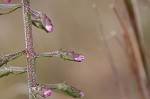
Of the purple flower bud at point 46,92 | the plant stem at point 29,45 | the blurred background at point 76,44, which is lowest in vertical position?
the blurred background at point 76,44

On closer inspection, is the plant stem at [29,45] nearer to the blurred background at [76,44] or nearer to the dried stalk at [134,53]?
the dried stalk at [134,53]

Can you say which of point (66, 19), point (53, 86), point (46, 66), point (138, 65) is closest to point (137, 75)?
point (138, 65)

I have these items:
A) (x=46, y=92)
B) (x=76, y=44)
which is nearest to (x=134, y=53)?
(x=46, y=92)

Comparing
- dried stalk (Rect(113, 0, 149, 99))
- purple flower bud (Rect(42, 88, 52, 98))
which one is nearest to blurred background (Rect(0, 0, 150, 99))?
dried stalk (Rect(113, 0, 149, 99))

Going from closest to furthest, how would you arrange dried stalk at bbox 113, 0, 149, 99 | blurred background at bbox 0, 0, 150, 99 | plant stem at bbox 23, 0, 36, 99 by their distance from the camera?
plant stem at bbox 23, 0, 36, 99, dried stalk at bbox 113, 0, 149, 99, blurred background at bbox 0, 0, 150, 99

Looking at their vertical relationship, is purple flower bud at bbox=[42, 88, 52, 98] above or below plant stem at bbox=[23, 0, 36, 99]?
below

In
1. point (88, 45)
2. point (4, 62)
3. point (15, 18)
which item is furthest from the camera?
point (15, 18)

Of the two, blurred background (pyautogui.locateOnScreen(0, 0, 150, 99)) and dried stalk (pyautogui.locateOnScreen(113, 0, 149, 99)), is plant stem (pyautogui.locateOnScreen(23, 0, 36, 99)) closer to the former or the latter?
dried stalk (pyautogui.locateOnScreen(113, 0, 149, 99))

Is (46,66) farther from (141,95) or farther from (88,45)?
(141,95)

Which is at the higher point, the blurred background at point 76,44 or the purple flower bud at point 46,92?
the purple flower bud at point 46,92

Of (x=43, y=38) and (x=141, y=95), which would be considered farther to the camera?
(x=43, y=38)

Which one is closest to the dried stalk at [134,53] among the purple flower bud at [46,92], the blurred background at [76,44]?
the purple flower bud at [46,92]
